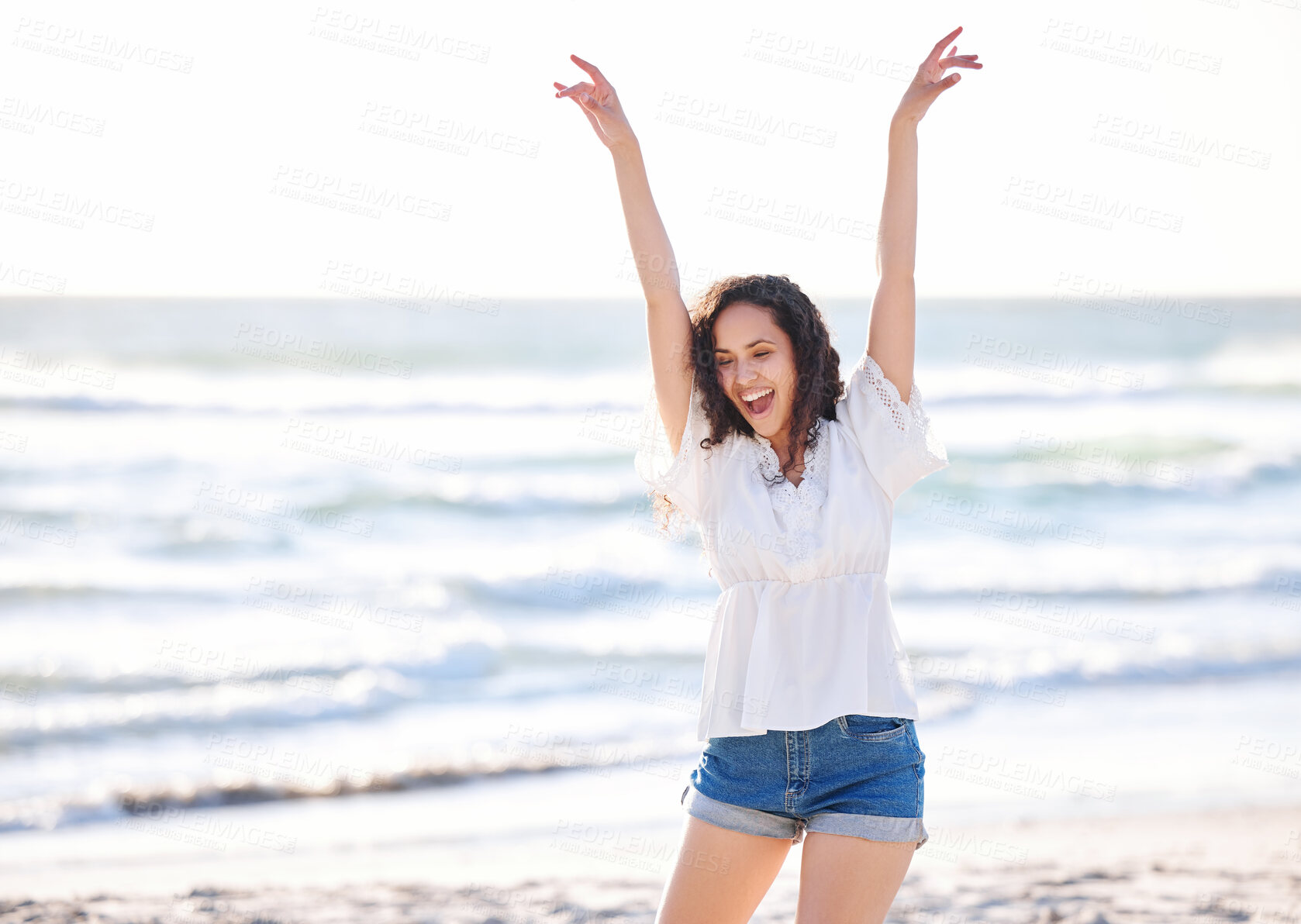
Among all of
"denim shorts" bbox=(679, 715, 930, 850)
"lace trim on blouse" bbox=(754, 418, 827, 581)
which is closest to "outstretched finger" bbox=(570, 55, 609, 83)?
"lace trim on blouse" bbox=(754, 418, 827, 581)

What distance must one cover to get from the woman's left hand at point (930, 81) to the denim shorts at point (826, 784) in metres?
1.49

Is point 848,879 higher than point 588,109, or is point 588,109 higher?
point 588,109

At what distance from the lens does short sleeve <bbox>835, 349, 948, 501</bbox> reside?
2787 mm

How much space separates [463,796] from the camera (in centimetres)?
600

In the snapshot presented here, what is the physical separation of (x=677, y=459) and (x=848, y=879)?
1.04 meters

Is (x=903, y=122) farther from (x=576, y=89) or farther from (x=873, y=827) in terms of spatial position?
(x=873, y=827)

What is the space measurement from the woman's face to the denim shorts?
749 millimetres

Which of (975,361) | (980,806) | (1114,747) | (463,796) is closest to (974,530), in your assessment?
(1114,747)

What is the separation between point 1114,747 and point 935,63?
16.0 ft

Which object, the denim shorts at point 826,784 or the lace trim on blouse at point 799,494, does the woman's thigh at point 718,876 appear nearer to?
the denim shorts at point 826,784

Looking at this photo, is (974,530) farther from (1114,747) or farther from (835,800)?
(835,800)

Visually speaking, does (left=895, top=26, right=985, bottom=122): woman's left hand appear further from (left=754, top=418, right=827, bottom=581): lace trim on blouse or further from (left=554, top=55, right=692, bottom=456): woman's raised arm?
(left=754, top=418, right=827, bottom=581): lace trim on blouse

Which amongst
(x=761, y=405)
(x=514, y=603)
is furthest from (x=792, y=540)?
(x=514, y=603)

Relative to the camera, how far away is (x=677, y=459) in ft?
9.36
